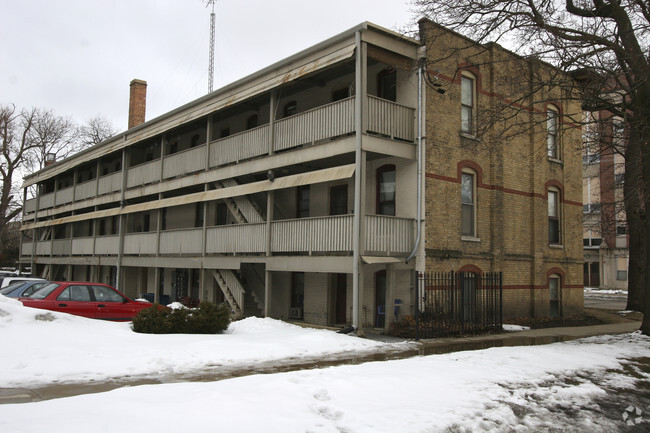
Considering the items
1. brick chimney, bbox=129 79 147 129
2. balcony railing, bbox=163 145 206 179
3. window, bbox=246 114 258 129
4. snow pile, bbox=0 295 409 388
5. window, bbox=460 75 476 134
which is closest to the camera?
snow pile, bbox=0 295 409 388

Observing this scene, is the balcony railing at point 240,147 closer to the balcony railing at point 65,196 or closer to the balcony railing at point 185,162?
the balcony railing at point 185,162

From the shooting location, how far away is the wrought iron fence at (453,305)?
1481 centimetres

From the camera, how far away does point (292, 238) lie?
16641 mm

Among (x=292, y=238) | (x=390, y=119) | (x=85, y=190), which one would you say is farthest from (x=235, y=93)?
(x=85, y=190)

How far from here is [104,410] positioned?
5.80 meters

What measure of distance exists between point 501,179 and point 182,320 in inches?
466

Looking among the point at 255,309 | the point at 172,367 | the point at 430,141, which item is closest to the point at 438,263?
the point at 430,141

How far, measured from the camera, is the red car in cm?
1341

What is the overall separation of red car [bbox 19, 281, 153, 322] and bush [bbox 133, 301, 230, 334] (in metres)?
1.22

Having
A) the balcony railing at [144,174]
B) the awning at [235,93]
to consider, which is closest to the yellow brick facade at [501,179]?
the awning at [235,93]

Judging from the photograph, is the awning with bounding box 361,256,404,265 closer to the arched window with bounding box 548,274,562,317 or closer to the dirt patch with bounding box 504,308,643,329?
the dirt patch with bounding box 504,308,643,329

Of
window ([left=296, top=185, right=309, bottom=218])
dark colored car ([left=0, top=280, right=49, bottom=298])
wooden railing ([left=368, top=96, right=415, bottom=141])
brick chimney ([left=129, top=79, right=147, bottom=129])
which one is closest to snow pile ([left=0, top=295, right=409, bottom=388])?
dark colored car ([left=0, top=280, right=49, bottom=298])

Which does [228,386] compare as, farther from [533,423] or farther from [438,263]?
[438,263]

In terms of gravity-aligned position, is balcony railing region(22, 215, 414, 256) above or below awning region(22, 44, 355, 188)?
below
